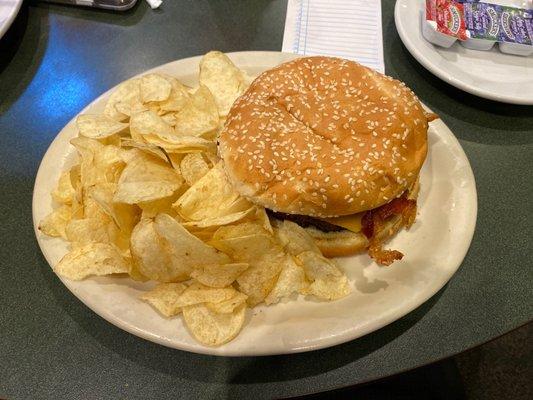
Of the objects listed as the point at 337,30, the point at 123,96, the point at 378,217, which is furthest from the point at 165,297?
the point at 337,30

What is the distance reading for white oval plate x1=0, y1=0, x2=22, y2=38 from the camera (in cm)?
183

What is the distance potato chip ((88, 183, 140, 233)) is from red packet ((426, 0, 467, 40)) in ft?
4.42

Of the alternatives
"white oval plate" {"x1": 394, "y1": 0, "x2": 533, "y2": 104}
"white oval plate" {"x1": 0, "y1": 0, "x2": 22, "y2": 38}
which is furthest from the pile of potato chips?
"white oval plate" {"x1": 394, "y1": 0, "x2": 533, "y2": 104}

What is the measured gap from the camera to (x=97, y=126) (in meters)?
1.47

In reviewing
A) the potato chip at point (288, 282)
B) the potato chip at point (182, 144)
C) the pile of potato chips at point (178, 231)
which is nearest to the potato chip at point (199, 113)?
the pile of potato chips at point (178, 231)

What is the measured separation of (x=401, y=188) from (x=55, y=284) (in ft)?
3.45

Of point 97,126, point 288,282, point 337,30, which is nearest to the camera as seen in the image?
point 288,282

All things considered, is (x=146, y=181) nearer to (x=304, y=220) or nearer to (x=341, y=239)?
(x=304, y=220)

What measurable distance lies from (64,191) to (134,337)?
49 centimetres

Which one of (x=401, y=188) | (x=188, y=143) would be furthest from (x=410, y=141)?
(x=188, y=143)

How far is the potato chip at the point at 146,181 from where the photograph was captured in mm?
1205

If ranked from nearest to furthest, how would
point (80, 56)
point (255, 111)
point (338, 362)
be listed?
point (338, 362) < point (255, 111) < point (80, 56)

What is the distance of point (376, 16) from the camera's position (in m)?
2.06

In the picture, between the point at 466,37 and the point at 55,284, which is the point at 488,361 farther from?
the point at 55,284
